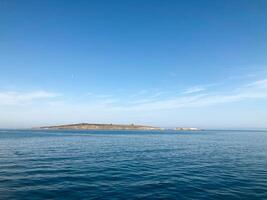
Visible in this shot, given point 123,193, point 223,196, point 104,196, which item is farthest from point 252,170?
point 104,196

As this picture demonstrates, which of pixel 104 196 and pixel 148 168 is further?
pixel 148 168

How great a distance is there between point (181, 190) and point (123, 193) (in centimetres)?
592

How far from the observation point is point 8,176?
85.0ft

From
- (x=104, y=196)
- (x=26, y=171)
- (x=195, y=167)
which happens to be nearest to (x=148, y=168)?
(x=195, y=167)

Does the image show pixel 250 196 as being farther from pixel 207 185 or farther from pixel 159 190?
pixel 159 190

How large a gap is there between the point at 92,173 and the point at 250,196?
18286 millimetres

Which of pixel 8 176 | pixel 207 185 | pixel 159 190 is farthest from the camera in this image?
pixel 8 176

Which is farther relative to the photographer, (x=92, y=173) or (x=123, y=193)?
(x=92, y=173)

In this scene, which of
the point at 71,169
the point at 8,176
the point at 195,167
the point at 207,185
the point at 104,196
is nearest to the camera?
the point at 104,196

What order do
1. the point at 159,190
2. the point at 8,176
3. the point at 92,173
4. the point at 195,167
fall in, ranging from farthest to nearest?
the point at 195,167 < the point at 92,173 < the point at 8,176 < the point at 159,190

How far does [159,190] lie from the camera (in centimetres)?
2077

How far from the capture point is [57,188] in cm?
2112

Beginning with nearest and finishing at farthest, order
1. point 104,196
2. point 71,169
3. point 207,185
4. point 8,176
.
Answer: point 104,196 → point 207,185 → point 8,176 → point 71,169

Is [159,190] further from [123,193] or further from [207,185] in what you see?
[207,185]
